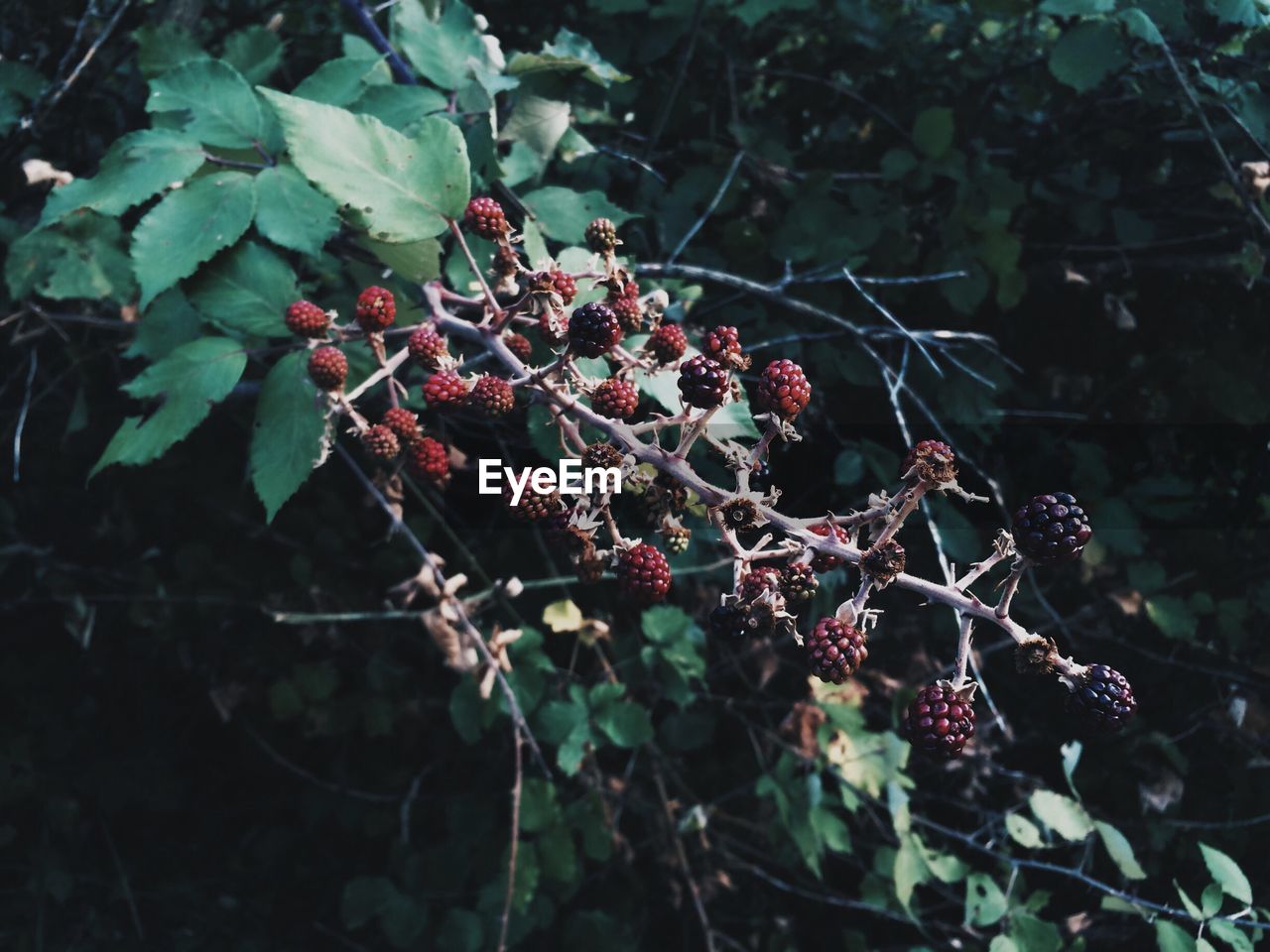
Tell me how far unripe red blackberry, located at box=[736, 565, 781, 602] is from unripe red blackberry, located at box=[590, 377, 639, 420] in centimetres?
22

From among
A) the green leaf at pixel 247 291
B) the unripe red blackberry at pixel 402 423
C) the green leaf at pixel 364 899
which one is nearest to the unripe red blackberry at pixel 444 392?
the unripe red blackberry at pixel 402 423

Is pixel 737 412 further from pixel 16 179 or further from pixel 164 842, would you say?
pixel 164 842

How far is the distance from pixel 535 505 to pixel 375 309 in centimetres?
35

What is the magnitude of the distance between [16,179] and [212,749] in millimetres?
1451

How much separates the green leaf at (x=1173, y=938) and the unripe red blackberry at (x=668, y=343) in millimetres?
1292

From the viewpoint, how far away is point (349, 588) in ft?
7.62

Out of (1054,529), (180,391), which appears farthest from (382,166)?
(1054,529)

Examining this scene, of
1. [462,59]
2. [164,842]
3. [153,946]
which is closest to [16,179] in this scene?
[462,59]

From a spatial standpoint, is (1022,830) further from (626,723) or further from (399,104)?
(399,104)

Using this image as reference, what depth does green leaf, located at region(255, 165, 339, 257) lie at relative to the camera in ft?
4.57

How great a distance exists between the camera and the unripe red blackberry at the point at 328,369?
1183 mm

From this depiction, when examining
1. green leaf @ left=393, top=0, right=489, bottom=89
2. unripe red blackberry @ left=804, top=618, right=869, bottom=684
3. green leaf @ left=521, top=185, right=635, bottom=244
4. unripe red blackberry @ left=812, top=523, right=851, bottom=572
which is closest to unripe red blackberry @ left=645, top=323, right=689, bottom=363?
unripe red blackberry @ left=812, top=523, right=851, bottom=572

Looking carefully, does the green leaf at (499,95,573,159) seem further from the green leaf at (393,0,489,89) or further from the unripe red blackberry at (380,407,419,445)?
the unripe red blackberry at (380,407,419,445)

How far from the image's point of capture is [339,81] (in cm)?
155
